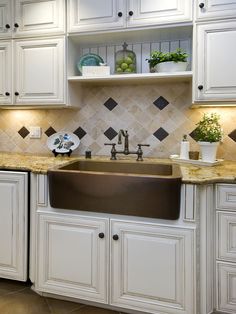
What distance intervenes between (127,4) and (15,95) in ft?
3.65

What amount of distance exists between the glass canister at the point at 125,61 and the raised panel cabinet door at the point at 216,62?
1.77 ft

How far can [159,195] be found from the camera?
162cm

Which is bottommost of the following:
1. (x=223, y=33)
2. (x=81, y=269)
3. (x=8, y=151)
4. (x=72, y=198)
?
(x=81, y=269)

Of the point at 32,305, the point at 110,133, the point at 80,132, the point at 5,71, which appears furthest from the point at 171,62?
the point at 32,305

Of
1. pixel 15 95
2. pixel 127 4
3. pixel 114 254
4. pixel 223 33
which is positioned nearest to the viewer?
pixel 114 254

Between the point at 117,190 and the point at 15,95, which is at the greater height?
the point at 15,95

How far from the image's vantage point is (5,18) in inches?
94.9

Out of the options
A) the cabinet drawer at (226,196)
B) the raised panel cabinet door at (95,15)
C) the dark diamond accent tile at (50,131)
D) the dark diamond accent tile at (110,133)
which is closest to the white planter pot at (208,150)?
the cabinet drawer at (226,196)

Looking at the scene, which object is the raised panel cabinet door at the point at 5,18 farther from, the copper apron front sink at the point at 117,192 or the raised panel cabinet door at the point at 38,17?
the copper apron front sink at the point at 117,192

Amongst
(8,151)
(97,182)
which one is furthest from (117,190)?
(8,151)

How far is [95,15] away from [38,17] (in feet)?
1.54

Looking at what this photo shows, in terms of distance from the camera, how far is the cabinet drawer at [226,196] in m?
1.66

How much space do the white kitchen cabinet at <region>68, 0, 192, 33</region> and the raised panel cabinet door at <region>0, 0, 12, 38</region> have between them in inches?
20.5

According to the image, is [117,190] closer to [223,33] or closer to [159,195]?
[159,195]
